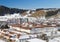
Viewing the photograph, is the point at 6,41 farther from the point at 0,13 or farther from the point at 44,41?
the point at 0,13

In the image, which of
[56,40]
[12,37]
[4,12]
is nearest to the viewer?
[56,40]

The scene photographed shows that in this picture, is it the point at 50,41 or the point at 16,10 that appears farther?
the point at 16,10

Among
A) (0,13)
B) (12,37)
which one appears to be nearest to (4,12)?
(0,13)

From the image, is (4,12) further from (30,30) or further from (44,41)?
(44,41)

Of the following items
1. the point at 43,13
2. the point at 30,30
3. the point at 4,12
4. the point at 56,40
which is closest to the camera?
the point at 56,40

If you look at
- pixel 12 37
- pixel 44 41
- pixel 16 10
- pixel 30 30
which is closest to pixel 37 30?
pixel 30 30

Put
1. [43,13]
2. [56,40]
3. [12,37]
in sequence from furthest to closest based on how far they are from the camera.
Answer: [43,13], [12,37], [56,40]

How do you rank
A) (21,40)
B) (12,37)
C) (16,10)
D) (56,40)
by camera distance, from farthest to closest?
(16,10), (12,37), (21,40), (56,40)

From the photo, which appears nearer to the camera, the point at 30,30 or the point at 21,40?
the point at 21,40

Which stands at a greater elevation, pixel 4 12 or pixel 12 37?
pixel 4 12
